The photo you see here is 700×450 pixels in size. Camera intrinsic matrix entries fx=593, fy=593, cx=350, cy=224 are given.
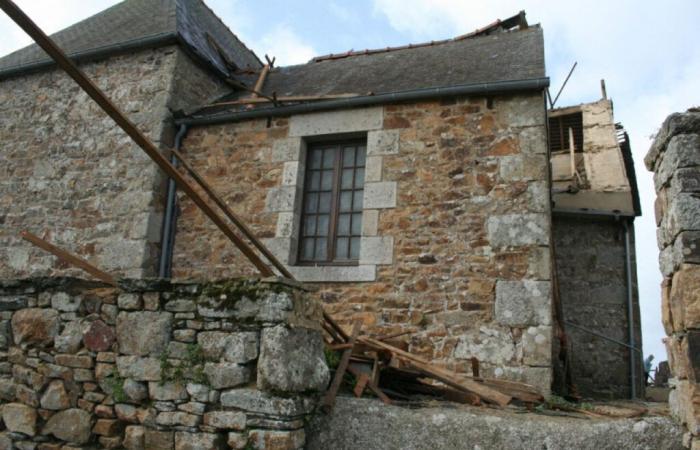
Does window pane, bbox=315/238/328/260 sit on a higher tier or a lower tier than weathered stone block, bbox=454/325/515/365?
higher

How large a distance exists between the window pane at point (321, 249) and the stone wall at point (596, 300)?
11.6 ft

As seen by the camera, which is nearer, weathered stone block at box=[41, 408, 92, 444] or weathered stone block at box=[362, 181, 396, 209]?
weathered stone block at box=[41, 408, 92, 444]

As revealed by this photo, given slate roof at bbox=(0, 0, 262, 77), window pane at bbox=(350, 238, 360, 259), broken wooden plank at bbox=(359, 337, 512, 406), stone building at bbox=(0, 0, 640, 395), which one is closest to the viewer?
broken wooden plank at bbox=(359, 337, 512, 406)

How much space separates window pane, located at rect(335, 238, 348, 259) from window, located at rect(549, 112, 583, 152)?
17.5ft

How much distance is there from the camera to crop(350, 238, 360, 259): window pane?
6.23m

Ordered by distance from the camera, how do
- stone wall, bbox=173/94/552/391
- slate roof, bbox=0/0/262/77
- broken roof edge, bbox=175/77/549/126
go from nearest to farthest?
stone wall, bbox=173/94/552/391
broken roof edge, bbox=175/77/549/126
slate roof, bbox=0/0/262/77

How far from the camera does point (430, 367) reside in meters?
4.30

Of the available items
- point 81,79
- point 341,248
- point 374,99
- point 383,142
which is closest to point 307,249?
point 341,248

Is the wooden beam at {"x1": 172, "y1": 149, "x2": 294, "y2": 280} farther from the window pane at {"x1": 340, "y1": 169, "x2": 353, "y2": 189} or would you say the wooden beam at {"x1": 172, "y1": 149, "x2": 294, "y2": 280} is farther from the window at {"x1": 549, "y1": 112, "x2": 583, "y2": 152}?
the window at {"x1": 549, "y1": 112, "x2": 583, "y2": 152}

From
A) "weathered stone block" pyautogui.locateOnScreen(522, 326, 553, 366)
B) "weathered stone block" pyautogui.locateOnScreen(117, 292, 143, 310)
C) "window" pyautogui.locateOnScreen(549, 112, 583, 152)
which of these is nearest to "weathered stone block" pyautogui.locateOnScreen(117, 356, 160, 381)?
"weathered stone block" pyautogui.locateOnScreen(117, 292, 143, 310)

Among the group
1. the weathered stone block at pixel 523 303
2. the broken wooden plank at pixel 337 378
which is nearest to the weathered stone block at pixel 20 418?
the broken wooden plank at pixel 337 378

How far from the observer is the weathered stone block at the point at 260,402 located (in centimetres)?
339

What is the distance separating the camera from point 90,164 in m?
7.23

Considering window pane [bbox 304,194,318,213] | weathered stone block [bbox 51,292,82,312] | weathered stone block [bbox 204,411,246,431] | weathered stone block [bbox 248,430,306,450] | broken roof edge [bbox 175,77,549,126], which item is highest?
broken roof edge [bbox 175,77,549,126]
